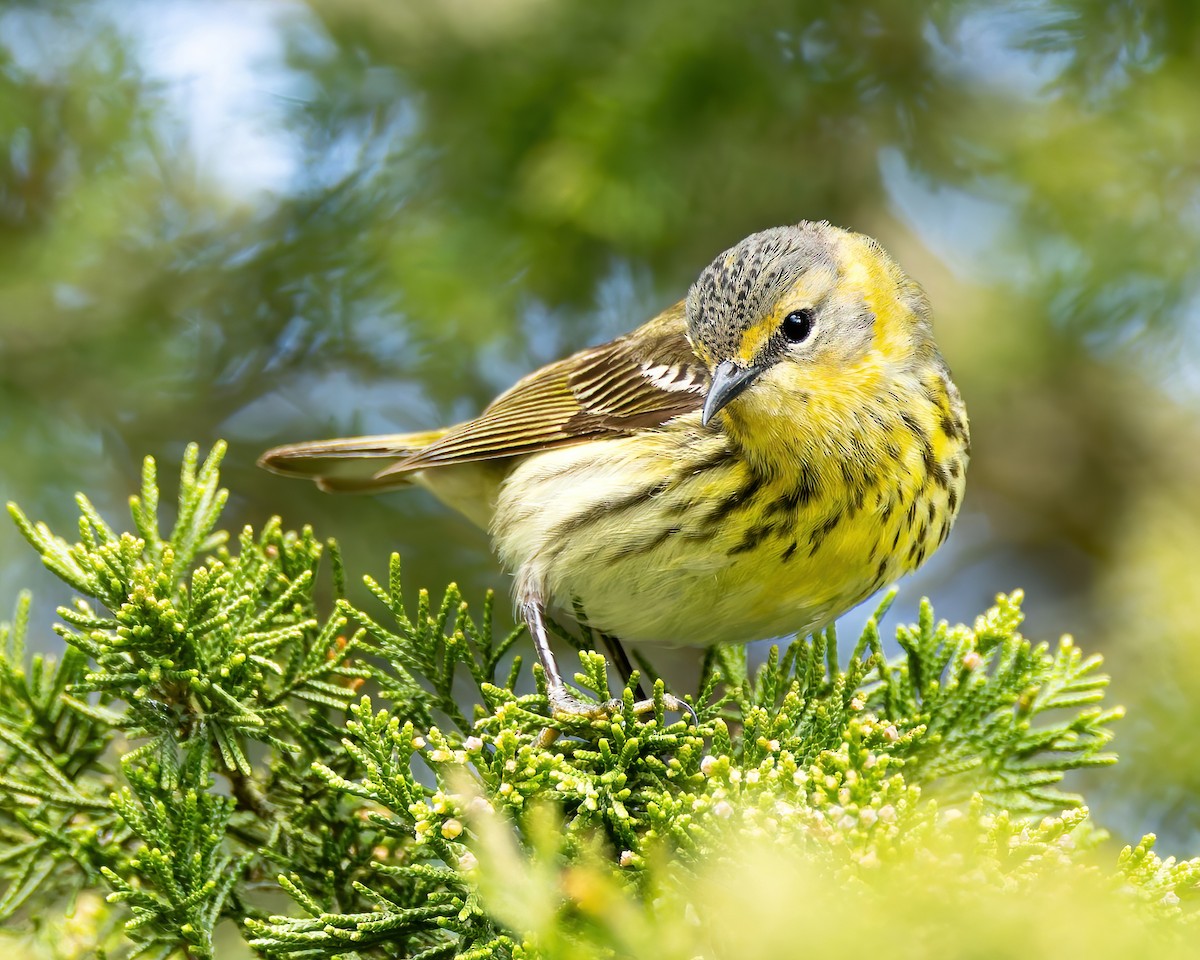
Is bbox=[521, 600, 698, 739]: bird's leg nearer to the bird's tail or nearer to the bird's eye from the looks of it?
the bird's tail

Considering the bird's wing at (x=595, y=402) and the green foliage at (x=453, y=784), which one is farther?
the bird's wing at (x=595, y=402)

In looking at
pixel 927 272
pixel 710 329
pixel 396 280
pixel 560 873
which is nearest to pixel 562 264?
pixel 396 280

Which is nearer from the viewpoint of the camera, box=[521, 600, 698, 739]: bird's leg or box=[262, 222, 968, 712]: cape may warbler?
box=[521, 600, 698, 739]: bird's leg

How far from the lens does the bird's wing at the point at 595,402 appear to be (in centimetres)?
362

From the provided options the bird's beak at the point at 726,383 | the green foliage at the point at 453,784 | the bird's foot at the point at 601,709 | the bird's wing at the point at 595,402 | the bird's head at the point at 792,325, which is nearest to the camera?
the green foliage at the point at 453,784

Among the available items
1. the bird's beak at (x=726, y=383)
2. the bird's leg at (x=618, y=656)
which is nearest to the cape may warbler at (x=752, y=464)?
the bird's beak at (x=726, y=383)

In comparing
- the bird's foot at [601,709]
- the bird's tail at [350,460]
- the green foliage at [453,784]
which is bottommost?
the green foliage at [453,784]

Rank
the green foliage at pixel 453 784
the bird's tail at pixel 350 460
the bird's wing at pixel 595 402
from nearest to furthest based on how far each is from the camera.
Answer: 1. the green foliage at pixel 453 784
2. the bird's wing at pixel 595 402
3. the bird's tail at pixel 350 460

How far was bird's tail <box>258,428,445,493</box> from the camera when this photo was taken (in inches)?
147

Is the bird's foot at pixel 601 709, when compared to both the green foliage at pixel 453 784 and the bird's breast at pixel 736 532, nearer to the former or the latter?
the green foliage at pixel 453 784

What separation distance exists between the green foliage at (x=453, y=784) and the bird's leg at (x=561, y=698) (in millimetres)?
47

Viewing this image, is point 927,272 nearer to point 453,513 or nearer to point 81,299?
point 453,513

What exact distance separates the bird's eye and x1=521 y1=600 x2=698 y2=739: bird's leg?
1.05 metres

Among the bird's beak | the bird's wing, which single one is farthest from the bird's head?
the bird's wing
